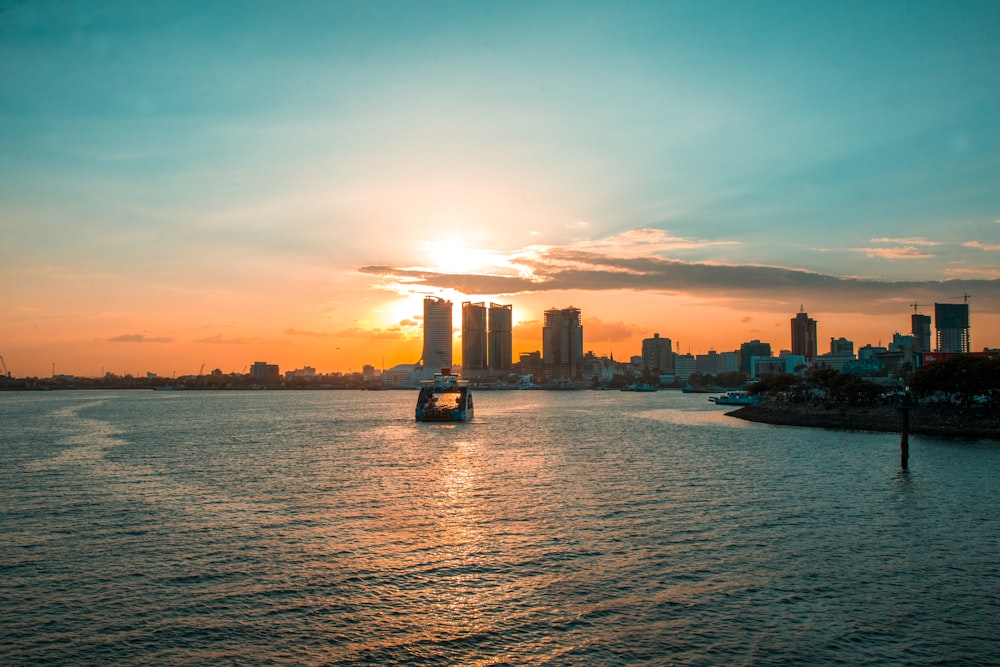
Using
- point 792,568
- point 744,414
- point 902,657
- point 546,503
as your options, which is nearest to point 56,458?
point 546,503

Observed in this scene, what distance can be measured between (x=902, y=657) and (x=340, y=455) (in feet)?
162

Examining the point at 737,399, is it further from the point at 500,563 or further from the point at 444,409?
the point at 500,563

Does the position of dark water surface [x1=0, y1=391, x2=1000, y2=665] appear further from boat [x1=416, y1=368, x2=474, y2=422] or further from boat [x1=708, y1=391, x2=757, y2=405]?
boat [x1=708, y1=391, x2=757, y2=405]

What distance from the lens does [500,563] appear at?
2616 cm

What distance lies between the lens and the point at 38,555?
26.9 meters

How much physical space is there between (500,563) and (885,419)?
76.9 metres

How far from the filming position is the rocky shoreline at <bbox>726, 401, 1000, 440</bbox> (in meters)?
73.8

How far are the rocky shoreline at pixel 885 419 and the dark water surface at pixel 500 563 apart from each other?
25284 millimetres

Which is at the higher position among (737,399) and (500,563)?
(500,563)

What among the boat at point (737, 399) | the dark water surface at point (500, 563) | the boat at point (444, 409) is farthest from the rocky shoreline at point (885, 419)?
the boat at point (737, 399)

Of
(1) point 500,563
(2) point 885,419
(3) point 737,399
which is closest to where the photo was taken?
(1) point 500,563

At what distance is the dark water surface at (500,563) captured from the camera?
61.9 ft

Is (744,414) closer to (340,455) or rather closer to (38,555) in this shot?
(340,455)

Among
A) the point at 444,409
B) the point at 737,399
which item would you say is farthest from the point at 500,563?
the point at 737,399
